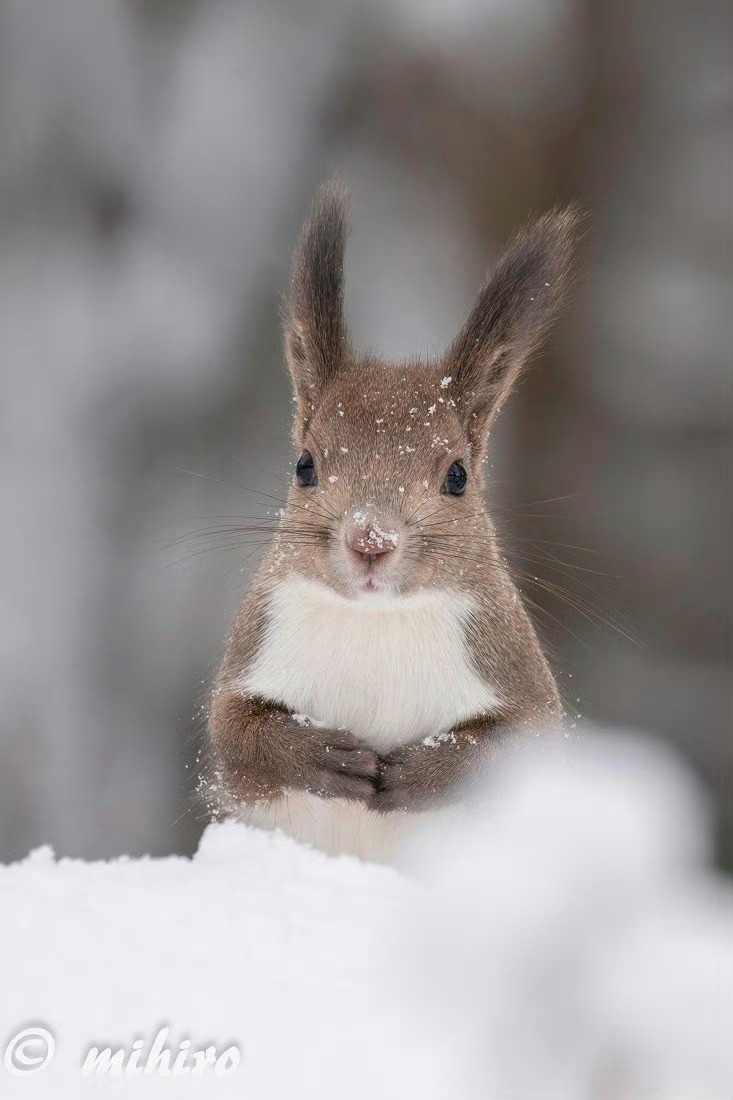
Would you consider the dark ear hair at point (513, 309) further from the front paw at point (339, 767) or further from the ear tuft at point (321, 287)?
the front paw at point (339, 767)

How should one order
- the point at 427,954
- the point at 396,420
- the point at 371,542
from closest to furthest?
the point at 427,954 → the point at 371,542 → the point at 396,420

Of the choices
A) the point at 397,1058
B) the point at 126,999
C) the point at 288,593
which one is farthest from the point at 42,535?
the point at 397,1058

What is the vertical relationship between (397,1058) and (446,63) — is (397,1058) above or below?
below

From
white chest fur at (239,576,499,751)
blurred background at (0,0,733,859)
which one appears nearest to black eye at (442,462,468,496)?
white chest fur at (239,576,499,751)

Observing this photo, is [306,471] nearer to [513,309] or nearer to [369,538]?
[369,538]

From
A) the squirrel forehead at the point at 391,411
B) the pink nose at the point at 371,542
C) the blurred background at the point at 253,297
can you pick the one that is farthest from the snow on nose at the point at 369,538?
the blurred background at the point at 253,297

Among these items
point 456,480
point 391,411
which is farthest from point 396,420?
point 456,480

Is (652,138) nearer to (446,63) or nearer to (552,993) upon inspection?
(446,63)
